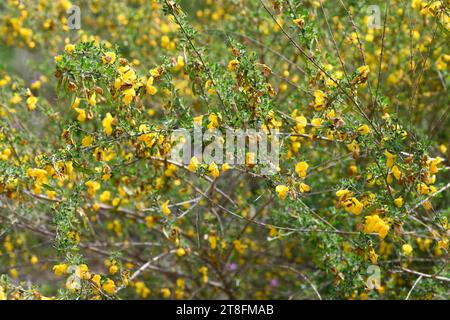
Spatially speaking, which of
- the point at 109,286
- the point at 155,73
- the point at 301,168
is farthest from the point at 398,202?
the point at 109,286

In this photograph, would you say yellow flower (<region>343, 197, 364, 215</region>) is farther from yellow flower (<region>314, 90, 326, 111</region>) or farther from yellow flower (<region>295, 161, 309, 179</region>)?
yellow flower (<region>314, 90, 326, 111</region>)

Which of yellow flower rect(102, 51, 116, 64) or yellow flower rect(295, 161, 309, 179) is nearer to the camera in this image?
yellow flower rect(102, 51, 116, 64)

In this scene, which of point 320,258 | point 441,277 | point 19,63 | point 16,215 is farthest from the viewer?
point 19,63

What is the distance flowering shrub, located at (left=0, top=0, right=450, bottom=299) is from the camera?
227 centimetres

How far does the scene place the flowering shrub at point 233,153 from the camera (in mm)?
2268

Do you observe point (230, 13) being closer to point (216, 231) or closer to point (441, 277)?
point (216, 231)

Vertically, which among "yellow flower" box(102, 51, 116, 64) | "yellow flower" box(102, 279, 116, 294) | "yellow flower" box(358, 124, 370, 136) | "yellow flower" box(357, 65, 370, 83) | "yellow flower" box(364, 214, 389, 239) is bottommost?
"yellow flower" box(102, 279, 116, 294)

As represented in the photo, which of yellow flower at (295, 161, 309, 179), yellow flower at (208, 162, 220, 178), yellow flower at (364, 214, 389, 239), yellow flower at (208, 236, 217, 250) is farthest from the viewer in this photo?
yellow flower at (208, 236, 217, 250)

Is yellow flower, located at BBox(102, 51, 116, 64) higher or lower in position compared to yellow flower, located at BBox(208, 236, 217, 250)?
higher

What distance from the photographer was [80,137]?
7.83ft

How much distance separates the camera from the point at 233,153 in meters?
2.35

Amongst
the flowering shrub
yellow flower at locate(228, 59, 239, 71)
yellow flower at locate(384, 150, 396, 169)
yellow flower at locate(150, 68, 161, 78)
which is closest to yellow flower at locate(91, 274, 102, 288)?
the flowering shrub
